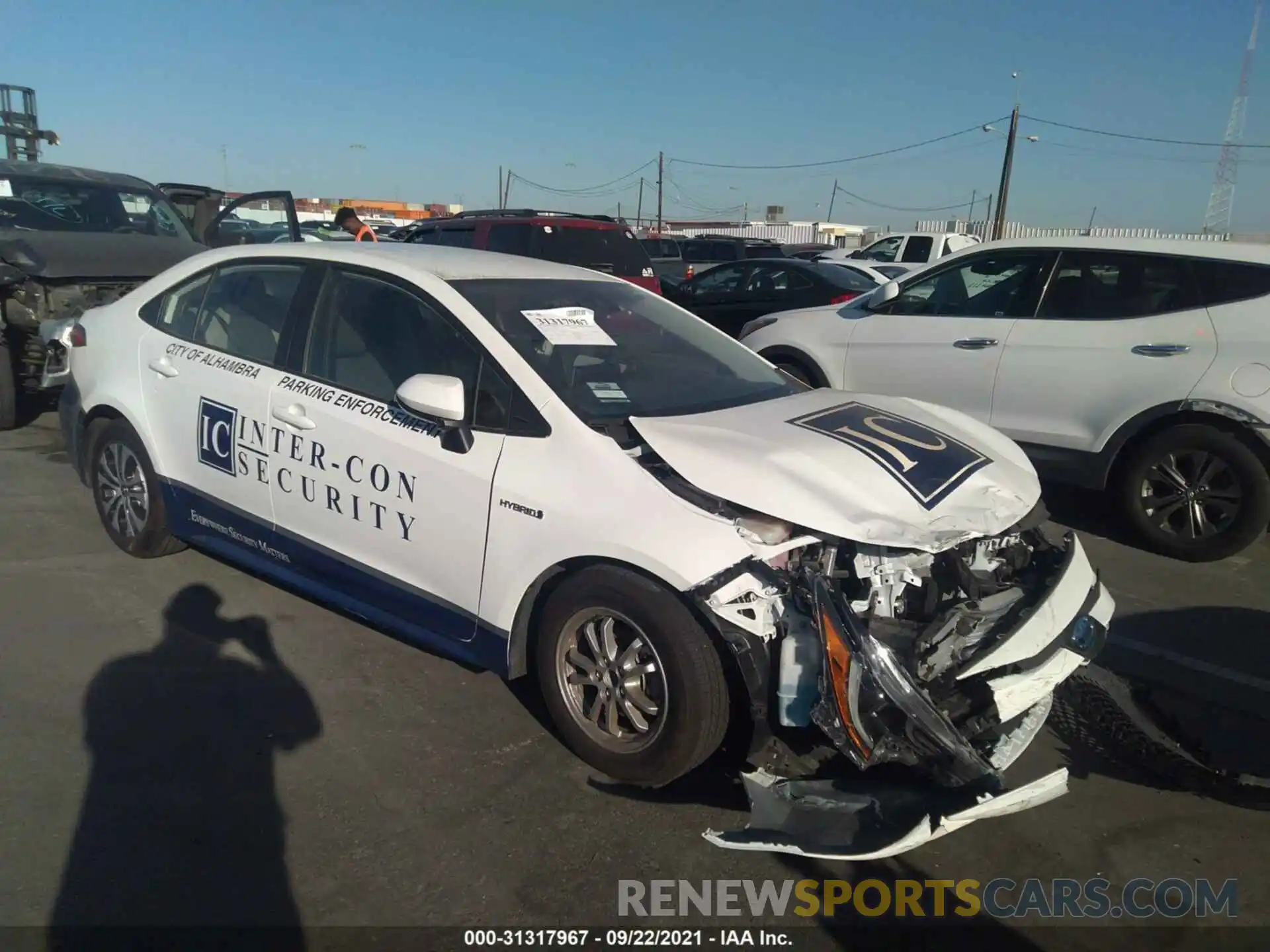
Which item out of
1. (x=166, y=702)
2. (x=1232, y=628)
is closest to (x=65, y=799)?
(x=166, y=702)

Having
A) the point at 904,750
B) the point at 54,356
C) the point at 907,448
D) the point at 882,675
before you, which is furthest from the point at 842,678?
the point at 54,356

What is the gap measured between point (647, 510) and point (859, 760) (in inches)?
38.8

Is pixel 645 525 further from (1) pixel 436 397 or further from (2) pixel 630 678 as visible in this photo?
(1) pixel 436 397

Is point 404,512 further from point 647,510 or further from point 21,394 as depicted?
point 21,394

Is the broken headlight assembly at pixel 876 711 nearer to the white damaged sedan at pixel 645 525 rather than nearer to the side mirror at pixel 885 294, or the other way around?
the white damaged sedan at pixel 645 525

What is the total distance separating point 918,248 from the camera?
68.6ft

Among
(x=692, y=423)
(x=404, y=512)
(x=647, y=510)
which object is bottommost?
(x=404, y=512)

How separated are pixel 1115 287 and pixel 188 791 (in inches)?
230

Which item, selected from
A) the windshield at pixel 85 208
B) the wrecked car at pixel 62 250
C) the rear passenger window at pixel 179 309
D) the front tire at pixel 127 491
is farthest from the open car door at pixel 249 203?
the front tire at pixel 127 491

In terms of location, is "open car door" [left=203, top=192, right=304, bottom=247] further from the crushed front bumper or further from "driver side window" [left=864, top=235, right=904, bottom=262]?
"driver side window" [left=864, top=235, right=904, bottom=262]

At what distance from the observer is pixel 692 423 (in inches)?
136

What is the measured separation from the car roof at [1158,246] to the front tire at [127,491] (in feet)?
17.5

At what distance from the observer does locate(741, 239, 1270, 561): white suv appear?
5.53 meters

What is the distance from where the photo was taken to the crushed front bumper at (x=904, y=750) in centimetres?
274
